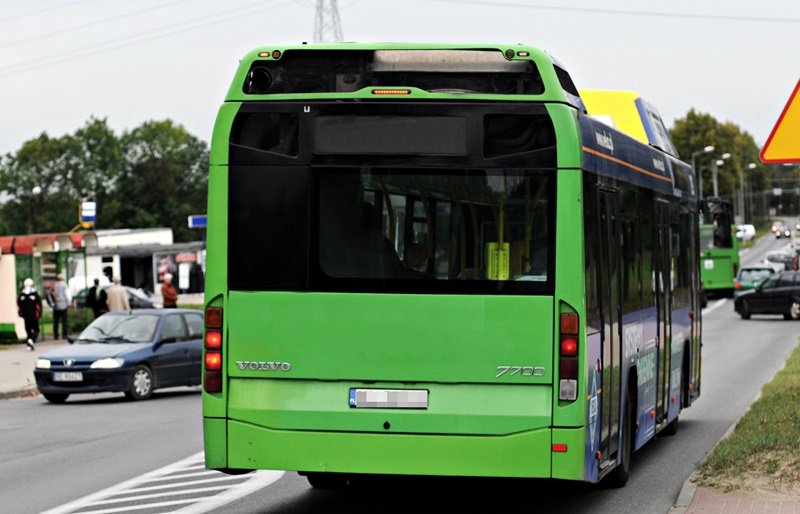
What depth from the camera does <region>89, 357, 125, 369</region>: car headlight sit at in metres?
23.2

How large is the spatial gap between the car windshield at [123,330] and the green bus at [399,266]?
14.6 meters

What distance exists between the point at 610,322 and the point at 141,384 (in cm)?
1396

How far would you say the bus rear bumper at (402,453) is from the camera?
944 centimetres

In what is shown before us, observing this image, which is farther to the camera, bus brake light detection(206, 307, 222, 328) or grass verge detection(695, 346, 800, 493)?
grass verge detection(695, 346, 800, 493)

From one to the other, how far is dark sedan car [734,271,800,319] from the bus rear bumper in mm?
45188

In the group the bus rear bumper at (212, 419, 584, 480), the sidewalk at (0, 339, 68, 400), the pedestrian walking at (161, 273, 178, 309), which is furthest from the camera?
the pedestrian walking at (161, 273, 178, 309)

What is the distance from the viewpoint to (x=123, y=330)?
79.9 ft

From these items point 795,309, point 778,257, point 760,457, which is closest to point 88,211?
point 795,309

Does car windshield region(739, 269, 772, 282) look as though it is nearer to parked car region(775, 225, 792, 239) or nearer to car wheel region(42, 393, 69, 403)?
car wheel region(42, 393, 69, 403)

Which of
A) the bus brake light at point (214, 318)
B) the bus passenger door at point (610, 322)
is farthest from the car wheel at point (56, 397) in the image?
the bus brake light at point (214, 318)

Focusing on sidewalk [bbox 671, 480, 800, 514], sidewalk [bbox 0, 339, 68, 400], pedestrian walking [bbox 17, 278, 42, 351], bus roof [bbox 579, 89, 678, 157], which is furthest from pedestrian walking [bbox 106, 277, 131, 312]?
sidewalk [bbox 671, 480, 800, 514]

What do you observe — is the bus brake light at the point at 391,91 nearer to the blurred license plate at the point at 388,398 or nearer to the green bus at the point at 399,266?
the green bus at the point at 399,266

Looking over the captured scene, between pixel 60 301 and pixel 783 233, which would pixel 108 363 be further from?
pixel 783 233

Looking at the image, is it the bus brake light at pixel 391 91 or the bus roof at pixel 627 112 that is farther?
the bus roof at pixel 627 112
